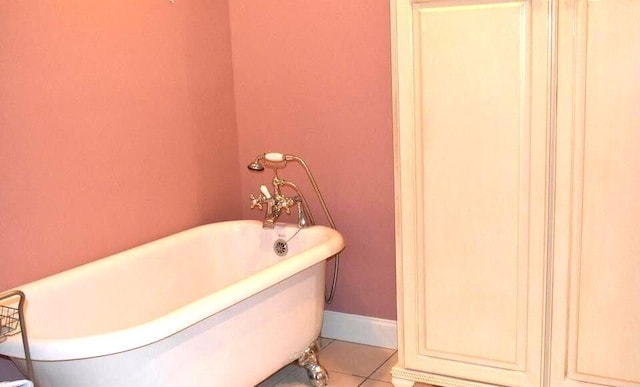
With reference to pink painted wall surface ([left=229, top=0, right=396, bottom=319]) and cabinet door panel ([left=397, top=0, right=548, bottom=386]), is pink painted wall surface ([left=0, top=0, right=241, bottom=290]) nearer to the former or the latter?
pink painted wall surface ([left=229, top=0, right=396, bottom=319])

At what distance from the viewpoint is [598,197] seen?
8.13 feet

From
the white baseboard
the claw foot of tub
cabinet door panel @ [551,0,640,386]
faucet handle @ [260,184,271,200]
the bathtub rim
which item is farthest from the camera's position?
the white baseboard

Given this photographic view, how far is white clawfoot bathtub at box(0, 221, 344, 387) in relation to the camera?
223 centimetres

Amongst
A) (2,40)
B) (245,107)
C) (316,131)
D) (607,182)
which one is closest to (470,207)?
(607,182)

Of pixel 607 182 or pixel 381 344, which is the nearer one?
pixel 607 182

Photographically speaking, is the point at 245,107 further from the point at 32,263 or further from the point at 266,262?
the point at 32,263

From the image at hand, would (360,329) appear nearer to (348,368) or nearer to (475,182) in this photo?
(348,368)

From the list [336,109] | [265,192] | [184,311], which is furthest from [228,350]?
[336,109]

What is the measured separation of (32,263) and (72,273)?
0.14m

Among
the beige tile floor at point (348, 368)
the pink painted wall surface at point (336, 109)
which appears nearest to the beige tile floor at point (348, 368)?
the beige tile floor at point (348, 368)

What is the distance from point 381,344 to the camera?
356cm

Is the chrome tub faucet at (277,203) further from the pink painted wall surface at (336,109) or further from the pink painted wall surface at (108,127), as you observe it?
the pink painted wall surface at (108,127)

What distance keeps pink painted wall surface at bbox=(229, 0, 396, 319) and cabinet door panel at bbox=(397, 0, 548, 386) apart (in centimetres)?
64

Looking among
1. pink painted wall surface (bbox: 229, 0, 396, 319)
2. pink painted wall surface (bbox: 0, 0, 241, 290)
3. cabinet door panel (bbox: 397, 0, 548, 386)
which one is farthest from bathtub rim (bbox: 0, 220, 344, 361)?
pink painted wall surface (bbox: 229, 0, 396, 319)
